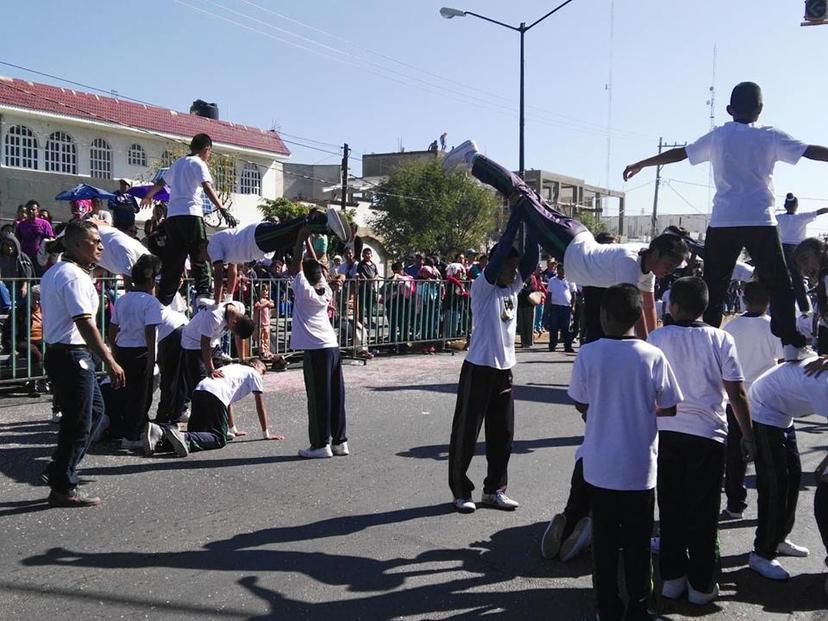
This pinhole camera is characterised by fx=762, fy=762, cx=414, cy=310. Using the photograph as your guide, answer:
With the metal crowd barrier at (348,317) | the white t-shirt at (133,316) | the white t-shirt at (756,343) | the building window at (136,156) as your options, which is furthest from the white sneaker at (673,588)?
the building window at (136,156)

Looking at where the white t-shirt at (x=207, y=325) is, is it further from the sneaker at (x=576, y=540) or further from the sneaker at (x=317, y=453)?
the sneaker at (x=576, y=540)

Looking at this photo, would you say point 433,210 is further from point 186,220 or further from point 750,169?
point 750,169

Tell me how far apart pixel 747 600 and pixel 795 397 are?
1232 millimetres

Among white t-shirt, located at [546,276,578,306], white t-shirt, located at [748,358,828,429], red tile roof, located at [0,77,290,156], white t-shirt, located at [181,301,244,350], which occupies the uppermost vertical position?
red tile roof, located at [0,77,290,156]

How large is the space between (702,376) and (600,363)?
2.70 feet

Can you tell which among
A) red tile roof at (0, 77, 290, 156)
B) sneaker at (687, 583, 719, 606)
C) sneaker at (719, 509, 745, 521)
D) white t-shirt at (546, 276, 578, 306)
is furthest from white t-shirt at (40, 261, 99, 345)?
red tile roof at (0, 77, 290, 156)

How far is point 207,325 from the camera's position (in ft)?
24.3

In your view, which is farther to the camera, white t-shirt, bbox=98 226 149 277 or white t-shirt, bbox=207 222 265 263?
white t-shirt, bbox=98 226 149 277

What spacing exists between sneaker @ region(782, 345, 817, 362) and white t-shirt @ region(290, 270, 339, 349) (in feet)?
12.8

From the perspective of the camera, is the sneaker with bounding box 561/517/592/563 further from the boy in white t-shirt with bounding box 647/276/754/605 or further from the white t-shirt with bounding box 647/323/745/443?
the white t-shirt with bounding box 647/323/745/443

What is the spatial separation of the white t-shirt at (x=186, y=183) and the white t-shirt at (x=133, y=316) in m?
1.16

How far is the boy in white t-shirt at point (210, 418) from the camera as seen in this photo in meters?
6.84

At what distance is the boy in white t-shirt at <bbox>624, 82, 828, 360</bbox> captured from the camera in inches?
217

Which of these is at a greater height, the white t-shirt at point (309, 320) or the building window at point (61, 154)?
the building window at point (61, 154)
